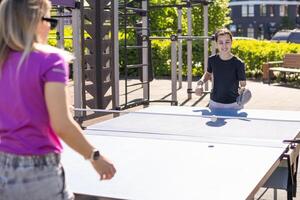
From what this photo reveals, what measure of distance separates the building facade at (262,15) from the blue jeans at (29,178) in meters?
76.0

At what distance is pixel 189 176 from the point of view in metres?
3.06

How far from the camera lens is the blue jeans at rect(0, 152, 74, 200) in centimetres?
223

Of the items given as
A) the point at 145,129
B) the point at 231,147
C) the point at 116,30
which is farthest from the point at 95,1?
the point at 231,147

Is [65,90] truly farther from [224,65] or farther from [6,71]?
[224,65]

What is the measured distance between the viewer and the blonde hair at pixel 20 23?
2166mm

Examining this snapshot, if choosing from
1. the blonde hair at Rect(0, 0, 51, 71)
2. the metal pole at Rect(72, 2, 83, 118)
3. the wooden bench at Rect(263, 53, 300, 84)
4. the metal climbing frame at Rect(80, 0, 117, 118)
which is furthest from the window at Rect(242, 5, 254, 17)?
the blonde hair at Rect(0, 0, 51, 71)

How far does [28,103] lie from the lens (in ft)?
7.14

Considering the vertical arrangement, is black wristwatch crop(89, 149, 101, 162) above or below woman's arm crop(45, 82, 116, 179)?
below

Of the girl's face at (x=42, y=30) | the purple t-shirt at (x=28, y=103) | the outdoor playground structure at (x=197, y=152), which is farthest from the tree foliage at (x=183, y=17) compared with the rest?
the purple t-shirt at (x=28, y=103)

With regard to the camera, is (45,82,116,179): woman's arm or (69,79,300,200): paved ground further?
→ (69,79,300,200): paved ground

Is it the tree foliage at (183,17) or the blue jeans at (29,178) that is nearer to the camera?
the blue jeans at (29,178)

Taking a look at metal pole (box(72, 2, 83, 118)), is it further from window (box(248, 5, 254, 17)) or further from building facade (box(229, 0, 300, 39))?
window (box(248, 5, 254, 17))

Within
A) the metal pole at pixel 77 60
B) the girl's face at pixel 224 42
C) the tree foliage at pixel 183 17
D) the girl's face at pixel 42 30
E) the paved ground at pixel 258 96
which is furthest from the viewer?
the tree foliage at pixel 183 17

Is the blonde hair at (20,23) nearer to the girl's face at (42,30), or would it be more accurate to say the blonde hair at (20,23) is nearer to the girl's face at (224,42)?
the girl's face at (42,30)
